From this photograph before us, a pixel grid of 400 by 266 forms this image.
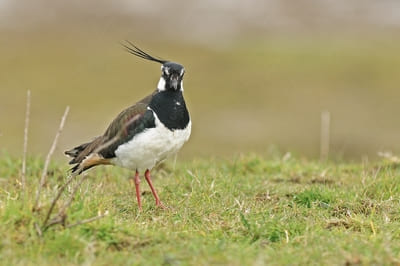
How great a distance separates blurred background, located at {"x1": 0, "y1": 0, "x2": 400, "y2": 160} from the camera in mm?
21031

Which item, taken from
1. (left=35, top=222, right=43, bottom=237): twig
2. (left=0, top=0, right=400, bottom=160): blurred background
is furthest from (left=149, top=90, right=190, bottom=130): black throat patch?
(left=0, top=0, right=400, bottom=160): blurred background

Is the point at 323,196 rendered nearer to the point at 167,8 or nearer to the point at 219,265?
the point at 219,265

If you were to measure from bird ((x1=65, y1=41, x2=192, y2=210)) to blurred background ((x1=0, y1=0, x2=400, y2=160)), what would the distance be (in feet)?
13.8

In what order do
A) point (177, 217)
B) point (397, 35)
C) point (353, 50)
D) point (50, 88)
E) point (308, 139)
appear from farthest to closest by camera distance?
point (397, 35) < point (353, 50) < point (50, 88) < point (308, 139) < point (177, 217)

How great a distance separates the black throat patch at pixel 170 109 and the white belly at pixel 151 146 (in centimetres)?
5

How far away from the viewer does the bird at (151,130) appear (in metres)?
6.88

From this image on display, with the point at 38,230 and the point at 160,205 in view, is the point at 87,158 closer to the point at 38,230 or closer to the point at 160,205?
the point at 160,205

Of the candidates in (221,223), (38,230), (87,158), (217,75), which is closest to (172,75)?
(87,158)

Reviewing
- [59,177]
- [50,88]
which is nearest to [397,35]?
[50,88]

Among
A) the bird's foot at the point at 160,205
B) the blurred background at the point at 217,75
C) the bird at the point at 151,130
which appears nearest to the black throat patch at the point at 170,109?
the bird at the point at 151,130

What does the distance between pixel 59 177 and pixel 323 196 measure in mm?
3423

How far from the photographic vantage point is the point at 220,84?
27.6 metres

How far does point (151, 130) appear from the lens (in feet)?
22.5

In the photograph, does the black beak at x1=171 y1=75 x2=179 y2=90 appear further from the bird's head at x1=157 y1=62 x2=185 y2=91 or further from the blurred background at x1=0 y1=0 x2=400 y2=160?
the blurred background at x1=0 y1=0 x2=400 y2=160
